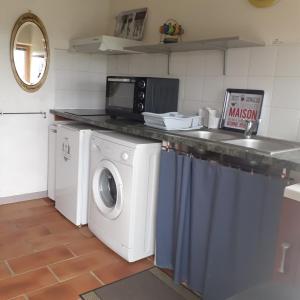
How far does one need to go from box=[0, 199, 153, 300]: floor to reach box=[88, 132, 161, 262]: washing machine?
0.12 m

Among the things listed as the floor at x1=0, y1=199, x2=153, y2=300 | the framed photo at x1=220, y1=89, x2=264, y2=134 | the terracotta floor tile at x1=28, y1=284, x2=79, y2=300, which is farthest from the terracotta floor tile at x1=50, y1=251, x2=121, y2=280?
the framed photo at x1=220, y1=89, x2=264, y2=134

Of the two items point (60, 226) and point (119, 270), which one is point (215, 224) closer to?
point (119, 270)

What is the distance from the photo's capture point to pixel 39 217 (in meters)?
2.89

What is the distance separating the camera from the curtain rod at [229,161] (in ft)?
5.02

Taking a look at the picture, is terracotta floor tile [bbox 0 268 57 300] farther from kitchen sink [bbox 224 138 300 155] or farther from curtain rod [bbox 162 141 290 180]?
kitchen sink [bbox 224 138 300 155]

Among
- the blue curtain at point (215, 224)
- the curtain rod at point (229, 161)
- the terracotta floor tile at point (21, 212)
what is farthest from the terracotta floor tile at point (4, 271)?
the curtain rod at point (229, 161)

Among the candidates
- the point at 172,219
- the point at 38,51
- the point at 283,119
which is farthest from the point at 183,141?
the point at 38,51

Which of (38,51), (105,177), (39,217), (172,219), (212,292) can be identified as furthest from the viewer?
(38,51)

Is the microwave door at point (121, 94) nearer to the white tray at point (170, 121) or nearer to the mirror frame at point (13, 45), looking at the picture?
the white tray at point (170, 121)

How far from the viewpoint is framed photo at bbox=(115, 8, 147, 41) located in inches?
120

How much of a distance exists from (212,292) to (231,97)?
→ 1.31 meters

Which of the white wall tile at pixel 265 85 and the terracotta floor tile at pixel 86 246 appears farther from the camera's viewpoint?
the terracotta floor tile at pixel 86 246

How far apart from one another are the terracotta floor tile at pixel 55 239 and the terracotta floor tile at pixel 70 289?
47 centimetres

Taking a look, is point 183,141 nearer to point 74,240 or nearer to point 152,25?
point 74,240
